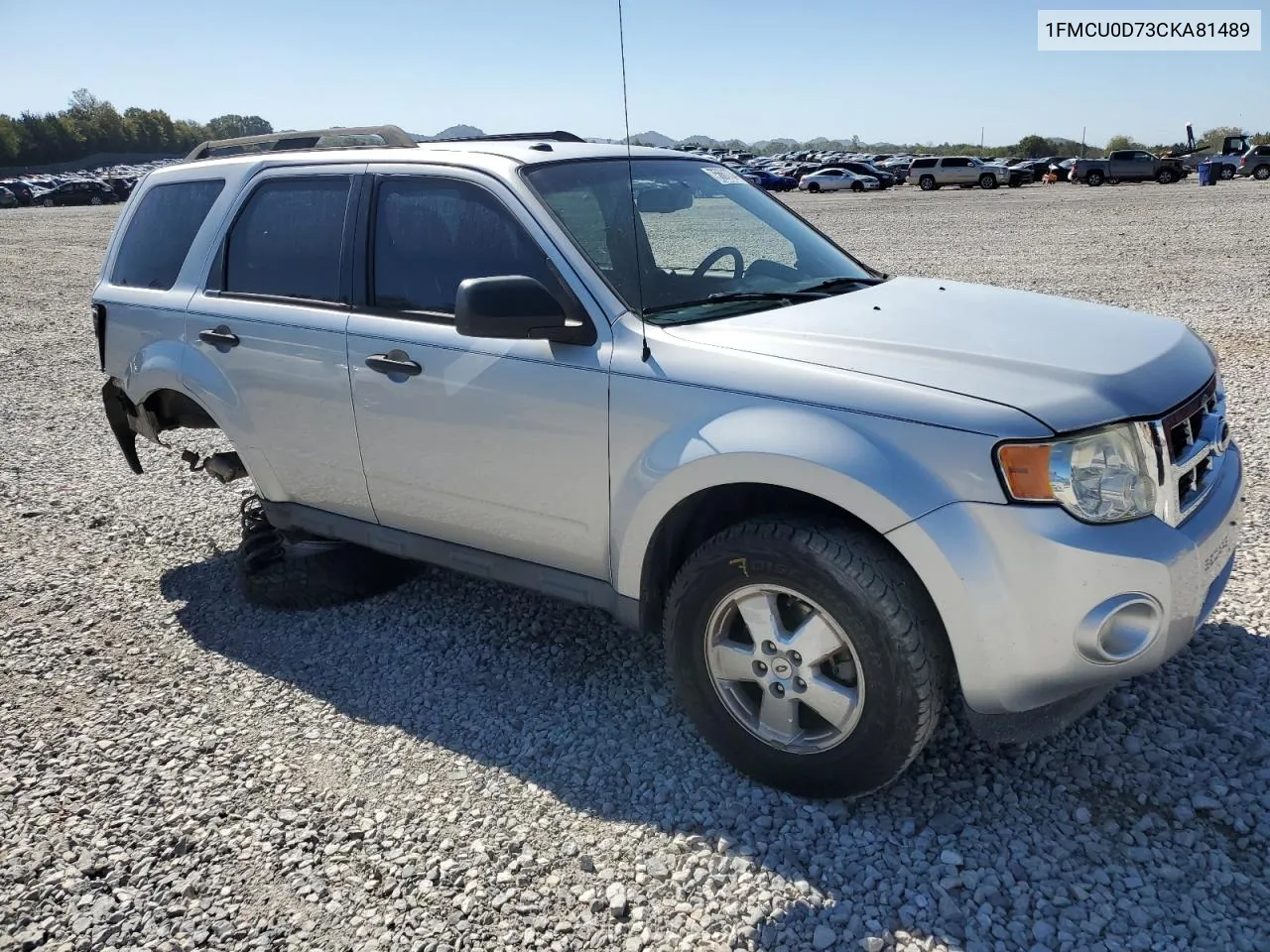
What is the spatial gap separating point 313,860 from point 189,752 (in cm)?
86

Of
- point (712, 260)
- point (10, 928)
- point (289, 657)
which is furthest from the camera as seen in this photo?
point (289, 657)

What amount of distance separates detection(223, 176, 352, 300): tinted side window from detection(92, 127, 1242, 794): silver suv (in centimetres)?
1

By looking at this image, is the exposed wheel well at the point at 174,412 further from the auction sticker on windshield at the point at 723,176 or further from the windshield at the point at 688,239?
the auction sticker on windshield at the point at 723,176

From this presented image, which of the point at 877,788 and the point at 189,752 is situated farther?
the point at 189,752

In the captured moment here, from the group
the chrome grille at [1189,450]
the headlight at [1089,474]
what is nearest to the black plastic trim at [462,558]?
the headlight at [1089,474]

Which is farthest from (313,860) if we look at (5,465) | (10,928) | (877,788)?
(5,465)

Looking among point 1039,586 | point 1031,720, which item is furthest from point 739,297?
point 1031,720

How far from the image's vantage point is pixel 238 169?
14.9 ft

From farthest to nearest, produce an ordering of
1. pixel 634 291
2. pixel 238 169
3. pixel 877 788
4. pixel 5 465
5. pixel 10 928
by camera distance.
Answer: pixel 5 465 → pixel 238 169 → pixel 634 291 → pixel 877 788 → pixel 10 928

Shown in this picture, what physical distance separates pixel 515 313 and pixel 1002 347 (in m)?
1.46

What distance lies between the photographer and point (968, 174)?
44719 millimetres

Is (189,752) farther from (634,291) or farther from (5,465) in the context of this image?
(5,465)

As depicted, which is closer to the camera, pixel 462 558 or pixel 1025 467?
pixel 1025 467

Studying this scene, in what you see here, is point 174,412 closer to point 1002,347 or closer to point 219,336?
point 219,336
